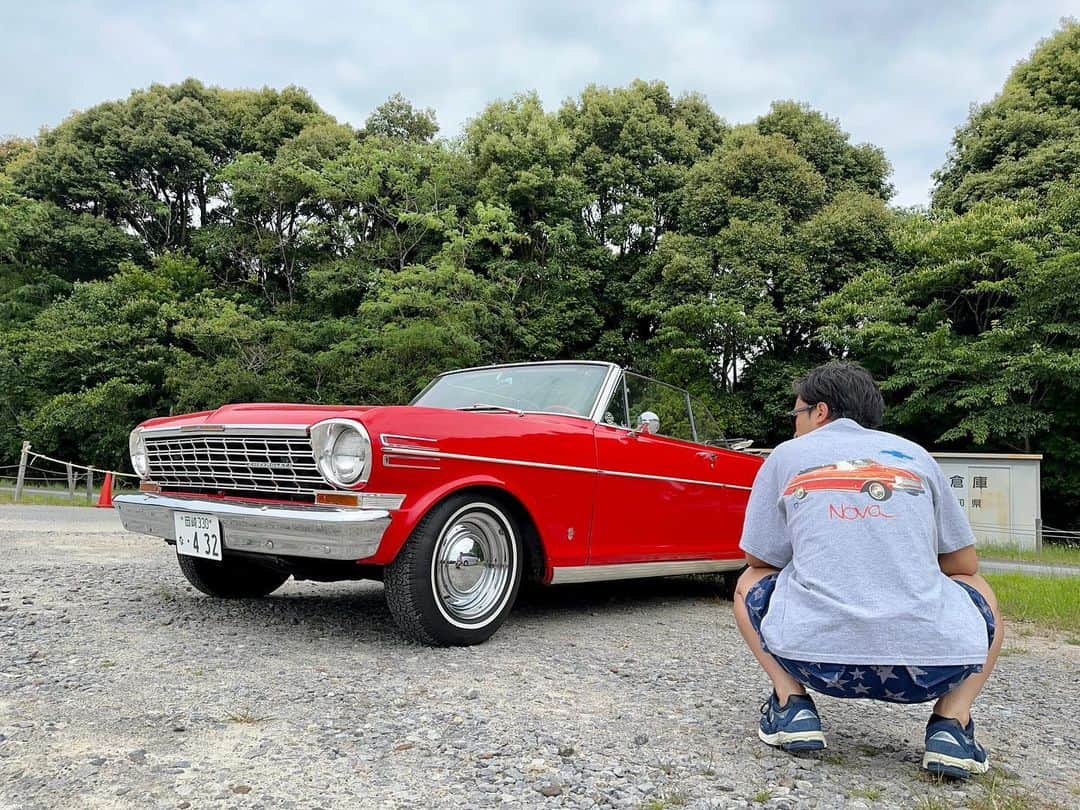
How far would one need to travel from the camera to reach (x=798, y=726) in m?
2.38

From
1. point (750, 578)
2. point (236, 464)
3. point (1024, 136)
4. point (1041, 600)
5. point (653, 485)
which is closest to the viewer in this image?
point (750, 578)

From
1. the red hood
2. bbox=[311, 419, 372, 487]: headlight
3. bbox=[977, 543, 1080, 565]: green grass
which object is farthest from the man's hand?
bbox=[977, 543, 1080, 565]: green grass

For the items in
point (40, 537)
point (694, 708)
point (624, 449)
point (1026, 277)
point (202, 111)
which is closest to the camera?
point (694, 708)

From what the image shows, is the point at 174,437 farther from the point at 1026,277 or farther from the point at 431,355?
the point at 1026,277

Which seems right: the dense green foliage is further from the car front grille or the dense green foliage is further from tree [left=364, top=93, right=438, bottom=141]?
the car front grille

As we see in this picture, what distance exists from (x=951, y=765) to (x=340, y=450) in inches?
100

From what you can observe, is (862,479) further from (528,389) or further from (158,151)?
(158,151)

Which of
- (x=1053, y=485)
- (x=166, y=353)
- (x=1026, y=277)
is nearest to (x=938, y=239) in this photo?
(x=1026, y=277)

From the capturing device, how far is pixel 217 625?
4.00 meters

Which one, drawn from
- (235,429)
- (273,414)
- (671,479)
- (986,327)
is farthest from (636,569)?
(986,327)

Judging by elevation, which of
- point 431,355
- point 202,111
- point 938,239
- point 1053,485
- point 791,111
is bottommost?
point 1053,485

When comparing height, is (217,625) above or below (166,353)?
below

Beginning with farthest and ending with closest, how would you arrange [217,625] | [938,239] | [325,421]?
[938,239] → [217,625] → [325,421]

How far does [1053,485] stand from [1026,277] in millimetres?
5055
